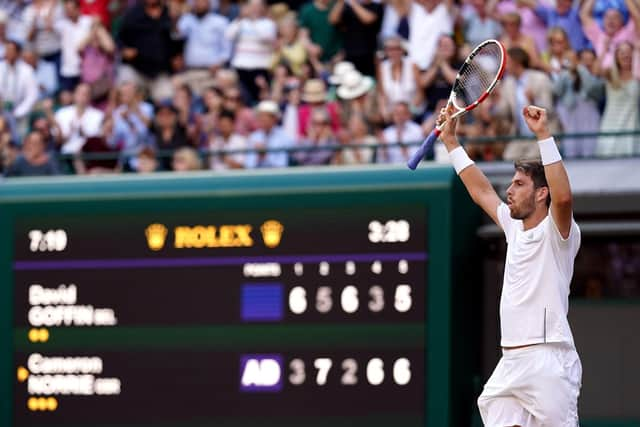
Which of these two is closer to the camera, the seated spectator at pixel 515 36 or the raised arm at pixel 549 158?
the raised arm at pixel 549 158

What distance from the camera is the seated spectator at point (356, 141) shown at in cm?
1253

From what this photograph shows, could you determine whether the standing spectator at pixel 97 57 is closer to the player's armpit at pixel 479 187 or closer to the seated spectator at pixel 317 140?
the seated spectator at pixel 317 140

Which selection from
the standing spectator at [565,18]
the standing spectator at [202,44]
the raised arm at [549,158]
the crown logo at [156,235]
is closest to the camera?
the raised arm at [549,158]

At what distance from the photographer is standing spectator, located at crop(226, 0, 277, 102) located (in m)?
14.7

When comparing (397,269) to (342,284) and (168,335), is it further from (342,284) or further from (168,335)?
(168,335)

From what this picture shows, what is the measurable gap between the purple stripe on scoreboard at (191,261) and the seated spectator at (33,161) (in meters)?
1.87

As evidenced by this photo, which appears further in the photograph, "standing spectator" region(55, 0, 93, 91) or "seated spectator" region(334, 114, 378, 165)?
"standing spectator" region(55, 0, 93, 91)

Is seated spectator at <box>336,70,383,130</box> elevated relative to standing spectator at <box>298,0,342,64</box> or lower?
lower

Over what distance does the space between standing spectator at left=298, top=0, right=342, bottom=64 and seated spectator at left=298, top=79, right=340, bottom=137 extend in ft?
2.03

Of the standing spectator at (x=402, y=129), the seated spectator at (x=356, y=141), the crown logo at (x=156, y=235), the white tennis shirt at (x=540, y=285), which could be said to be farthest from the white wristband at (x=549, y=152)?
the standing spectator at (x=402, y=129)

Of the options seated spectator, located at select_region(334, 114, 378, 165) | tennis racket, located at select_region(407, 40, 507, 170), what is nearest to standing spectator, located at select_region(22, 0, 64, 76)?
seated spectator, located at select_region(334, 114, 378, 165)

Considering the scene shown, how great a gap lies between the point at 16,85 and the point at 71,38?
2.25 ft

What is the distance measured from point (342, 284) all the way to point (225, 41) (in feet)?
15.7

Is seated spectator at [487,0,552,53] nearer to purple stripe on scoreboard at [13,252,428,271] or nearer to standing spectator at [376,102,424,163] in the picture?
standing spectator at [376,102,424,163]
